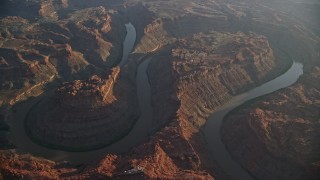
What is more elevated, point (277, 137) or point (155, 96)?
point (277, 137)

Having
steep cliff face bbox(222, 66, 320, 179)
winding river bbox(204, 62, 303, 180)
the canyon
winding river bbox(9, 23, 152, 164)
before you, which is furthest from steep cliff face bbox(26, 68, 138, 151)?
steep cliff face bbox(222, 66, 320, 179)

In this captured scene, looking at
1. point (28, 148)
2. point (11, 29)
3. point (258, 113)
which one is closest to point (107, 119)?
point (28, 148)

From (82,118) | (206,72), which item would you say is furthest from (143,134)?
(206,72)

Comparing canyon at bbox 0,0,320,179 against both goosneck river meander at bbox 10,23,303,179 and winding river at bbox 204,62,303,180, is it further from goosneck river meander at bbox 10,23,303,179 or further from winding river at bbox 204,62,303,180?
winding river at bbox 204,62,303,180

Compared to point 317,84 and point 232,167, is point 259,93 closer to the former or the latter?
point 317,84

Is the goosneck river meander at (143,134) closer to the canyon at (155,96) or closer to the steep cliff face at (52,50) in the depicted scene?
the canyon at (155,96)

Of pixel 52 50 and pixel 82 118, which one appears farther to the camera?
pixel 52 50

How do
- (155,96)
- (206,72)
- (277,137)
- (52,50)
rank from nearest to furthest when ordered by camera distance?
(277,137)
(155,96)
(206,72)
(52,50)

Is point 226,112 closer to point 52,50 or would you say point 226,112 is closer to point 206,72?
point 206,72
